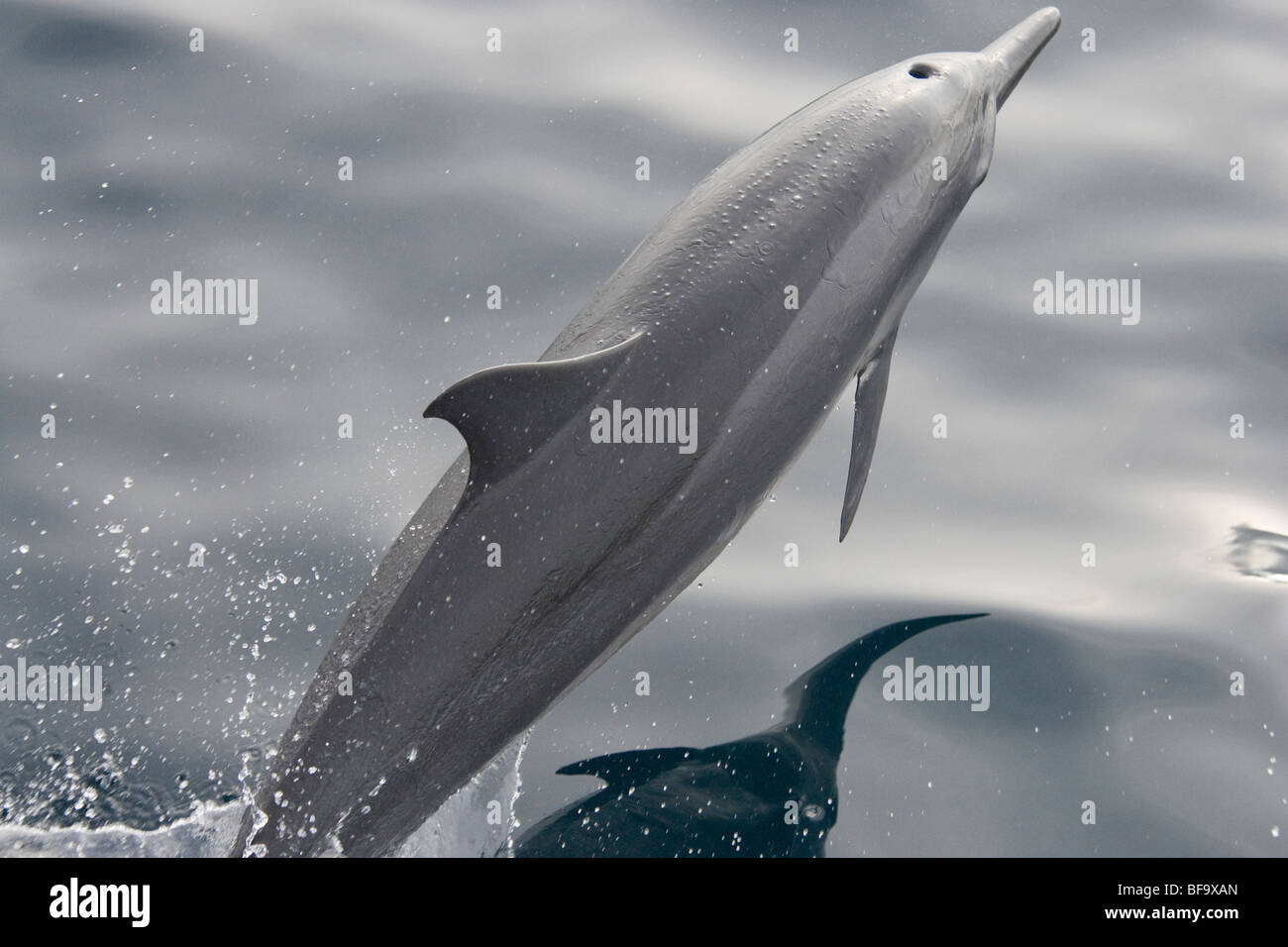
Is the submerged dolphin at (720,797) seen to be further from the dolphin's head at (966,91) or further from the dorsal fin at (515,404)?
the dolphin's head at (966,91)

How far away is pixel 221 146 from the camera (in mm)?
8922

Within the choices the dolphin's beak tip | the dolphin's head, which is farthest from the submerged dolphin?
the dolphin's beak tip

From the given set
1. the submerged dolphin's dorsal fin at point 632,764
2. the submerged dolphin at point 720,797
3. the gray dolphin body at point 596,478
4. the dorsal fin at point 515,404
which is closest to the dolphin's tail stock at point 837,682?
the submerged dolphin at point 720,797

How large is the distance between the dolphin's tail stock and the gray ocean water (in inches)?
2.8

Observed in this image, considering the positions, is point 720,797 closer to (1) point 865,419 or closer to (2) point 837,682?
(2) point 837,682

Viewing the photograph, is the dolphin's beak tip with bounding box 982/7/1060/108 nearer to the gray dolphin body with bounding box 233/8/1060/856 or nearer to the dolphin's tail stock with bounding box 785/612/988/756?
the gray dolphin body with bounding box 233/8/1060/856

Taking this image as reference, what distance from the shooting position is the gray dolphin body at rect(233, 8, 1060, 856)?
485cm

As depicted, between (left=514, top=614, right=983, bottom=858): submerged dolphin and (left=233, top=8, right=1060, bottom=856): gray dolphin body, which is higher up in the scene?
(left=233, top=8, right=1060, bottom=856): gray dolphin body

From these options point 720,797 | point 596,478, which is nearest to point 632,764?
point 720,797

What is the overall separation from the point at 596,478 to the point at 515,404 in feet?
1.45

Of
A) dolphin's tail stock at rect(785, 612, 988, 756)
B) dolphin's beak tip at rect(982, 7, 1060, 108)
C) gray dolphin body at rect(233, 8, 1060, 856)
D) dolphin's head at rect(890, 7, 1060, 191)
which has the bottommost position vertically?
dolphin's tail stock at rect(785, 612, 988, 756)

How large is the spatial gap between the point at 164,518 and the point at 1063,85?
7.00m
